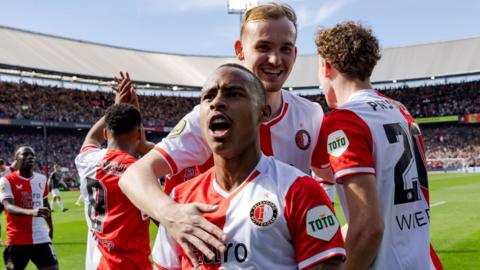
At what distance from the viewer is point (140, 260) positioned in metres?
4.23

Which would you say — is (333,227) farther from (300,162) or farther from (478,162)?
(478,162)

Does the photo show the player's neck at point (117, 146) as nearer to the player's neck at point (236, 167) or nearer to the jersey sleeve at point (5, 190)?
the player's neck at point (236, 167)

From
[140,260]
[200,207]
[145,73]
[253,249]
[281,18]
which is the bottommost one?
[140,260]

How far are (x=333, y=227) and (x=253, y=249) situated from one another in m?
0.35

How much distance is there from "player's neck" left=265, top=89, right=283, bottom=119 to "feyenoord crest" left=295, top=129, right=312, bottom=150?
183 mm

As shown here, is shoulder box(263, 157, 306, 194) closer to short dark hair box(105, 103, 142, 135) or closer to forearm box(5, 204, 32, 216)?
short dark hair box(105, 103, 142, 135)

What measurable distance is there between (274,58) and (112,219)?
2.22 metres

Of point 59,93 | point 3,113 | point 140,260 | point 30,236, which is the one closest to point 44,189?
point 30,236

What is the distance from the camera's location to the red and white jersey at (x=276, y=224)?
6.67 ft

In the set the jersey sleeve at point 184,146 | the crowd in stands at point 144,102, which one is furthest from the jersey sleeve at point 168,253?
the crowd in stands at point 144,102

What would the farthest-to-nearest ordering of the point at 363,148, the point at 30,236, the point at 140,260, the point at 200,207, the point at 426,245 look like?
the point at 30,236, the point at 140,260, the point at 426,245, the point at 363,148, the point at 200,207

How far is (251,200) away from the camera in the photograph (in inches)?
85.5

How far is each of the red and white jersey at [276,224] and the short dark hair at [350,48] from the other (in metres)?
0.82

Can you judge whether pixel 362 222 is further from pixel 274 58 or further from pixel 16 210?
pixel 16 210
